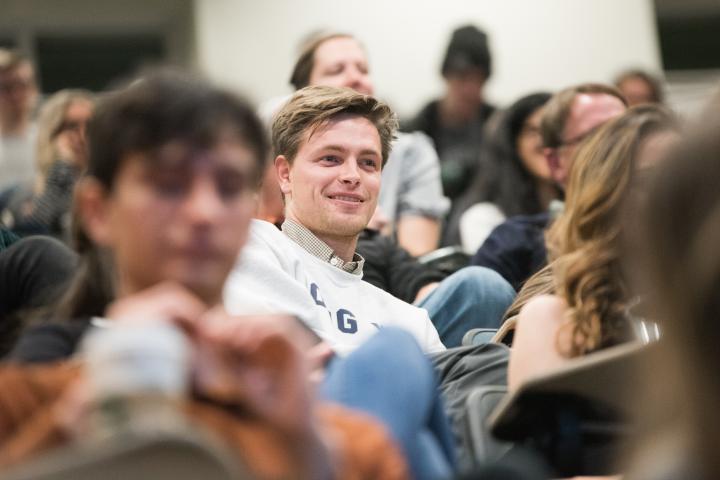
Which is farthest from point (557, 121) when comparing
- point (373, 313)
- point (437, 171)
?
point (373, 313)

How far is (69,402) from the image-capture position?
1.16 meters

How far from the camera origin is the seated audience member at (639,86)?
505 cm

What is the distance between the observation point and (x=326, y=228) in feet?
8.59

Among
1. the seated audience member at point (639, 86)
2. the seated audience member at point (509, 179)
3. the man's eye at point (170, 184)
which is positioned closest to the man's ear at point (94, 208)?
the man's eye at point (170, 184)

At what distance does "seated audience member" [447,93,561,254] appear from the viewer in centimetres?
403

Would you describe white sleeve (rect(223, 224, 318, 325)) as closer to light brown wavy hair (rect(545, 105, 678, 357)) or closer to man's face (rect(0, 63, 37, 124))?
light brown wavy hair (rect(545, 105, 678, 357))

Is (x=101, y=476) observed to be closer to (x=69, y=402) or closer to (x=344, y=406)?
(x=69, y=402)

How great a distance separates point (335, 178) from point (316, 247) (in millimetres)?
159

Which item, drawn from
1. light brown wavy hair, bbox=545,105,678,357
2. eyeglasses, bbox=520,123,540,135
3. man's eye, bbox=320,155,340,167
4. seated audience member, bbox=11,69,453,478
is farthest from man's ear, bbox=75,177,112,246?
eyeglasses, bbox=520,123,540,135

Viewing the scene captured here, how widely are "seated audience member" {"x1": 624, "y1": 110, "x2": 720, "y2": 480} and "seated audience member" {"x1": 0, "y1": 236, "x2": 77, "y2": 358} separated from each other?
4.10 feet

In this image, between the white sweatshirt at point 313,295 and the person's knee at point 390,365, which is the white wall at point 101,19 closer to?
the white sweatshirt at point 313,295

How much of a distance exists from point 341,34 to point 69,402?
2831mm

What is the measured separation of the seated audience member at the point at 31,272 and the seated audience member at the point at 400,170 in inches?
63.1

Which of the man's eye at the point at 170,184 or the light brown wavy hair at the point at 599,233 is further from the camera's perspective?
the light brown wavy hair at the point at 599,233
